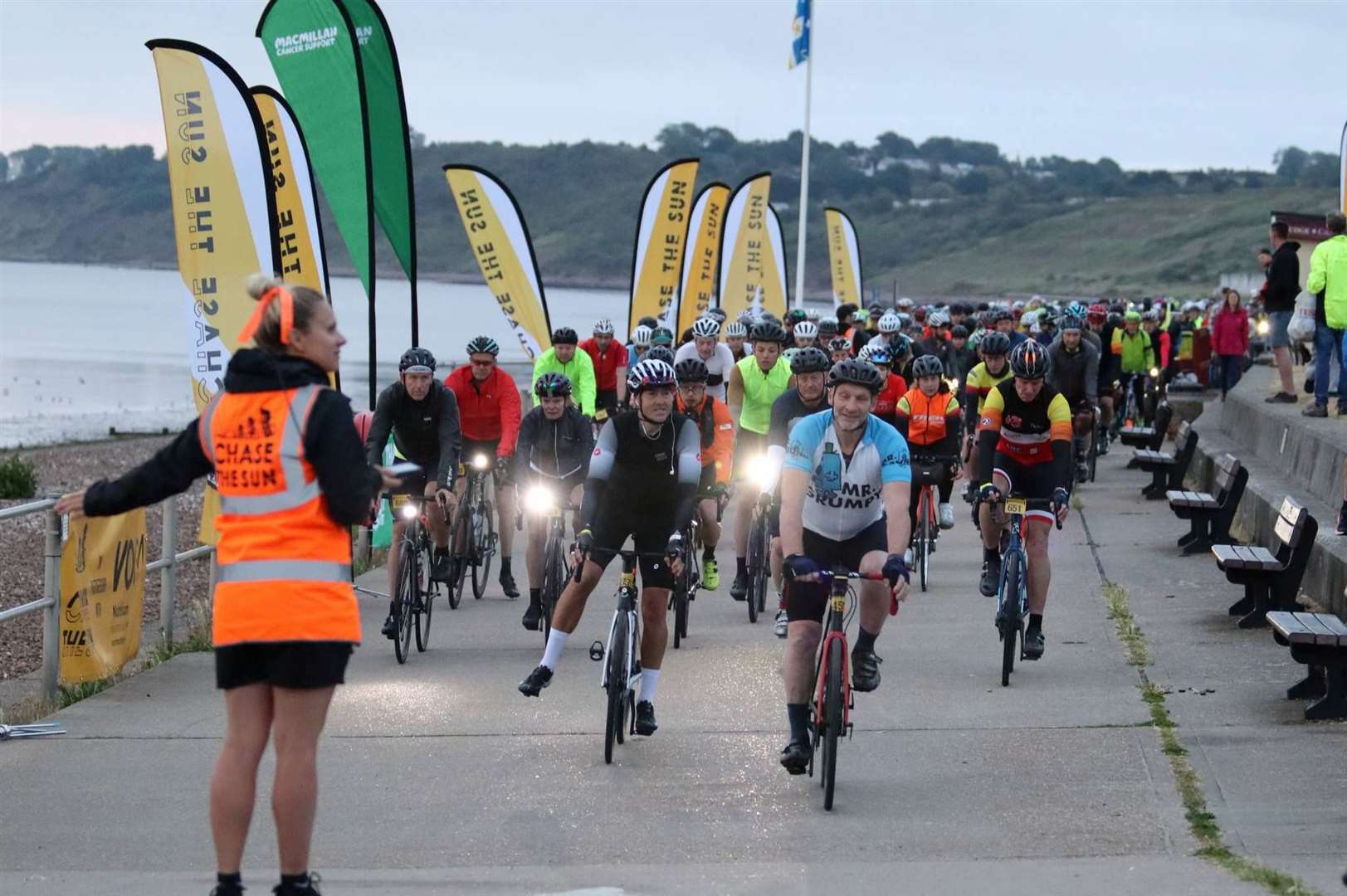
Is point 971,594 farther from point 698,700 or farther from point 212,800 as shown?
point 212,800

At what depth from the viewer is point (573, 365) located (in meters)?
16.4

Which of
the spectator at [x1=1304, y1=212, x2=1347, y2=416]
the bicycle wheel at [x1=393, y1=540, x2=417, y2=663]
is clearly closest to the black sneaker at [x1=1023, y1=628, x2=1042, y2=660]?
the bicycle wheel at [x1=393, y1=540, x2=417, y2=663]

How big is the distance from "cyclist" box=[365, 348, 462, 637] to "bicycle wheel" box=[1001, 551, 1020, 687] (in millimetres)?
3420

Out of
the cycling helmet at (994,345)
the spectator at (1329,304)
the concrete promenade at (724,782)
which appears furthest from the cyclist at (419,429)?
the spectator at (1329,304)

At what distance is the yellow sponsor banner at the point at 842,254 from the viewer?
1564 inches

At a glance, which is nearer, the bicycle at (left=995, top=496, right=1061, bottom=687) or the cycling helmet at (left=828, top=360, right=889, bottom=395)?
the cycling helmet at (left=828, top=360, right=889, bottom=395)

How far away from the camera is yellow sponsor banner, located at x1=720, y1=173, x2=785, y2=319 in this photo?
32719 mm

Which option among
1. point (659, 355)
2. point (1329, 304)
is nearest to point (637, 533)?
point (659, 355)

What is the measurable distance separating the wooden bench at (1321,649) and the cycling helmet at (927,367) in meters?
5.19

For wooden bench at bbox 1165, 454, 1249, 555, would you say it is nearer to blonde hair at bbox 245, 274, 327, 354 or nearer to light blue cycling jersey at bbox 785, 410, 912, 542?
light blue cycling jersey at bbox 785, 410, 912, 542

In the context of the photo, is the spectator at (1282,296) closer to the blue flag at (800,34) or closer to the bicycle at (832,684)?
the bicycle at (832,684)

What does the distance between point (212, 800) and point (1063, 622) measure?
8571 mm

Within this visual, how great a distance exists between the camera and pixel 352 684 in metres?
11.4

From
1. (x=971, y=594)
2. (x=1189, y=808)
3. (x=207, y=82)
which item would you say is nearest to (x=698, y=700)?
(x=1189, y=808)
